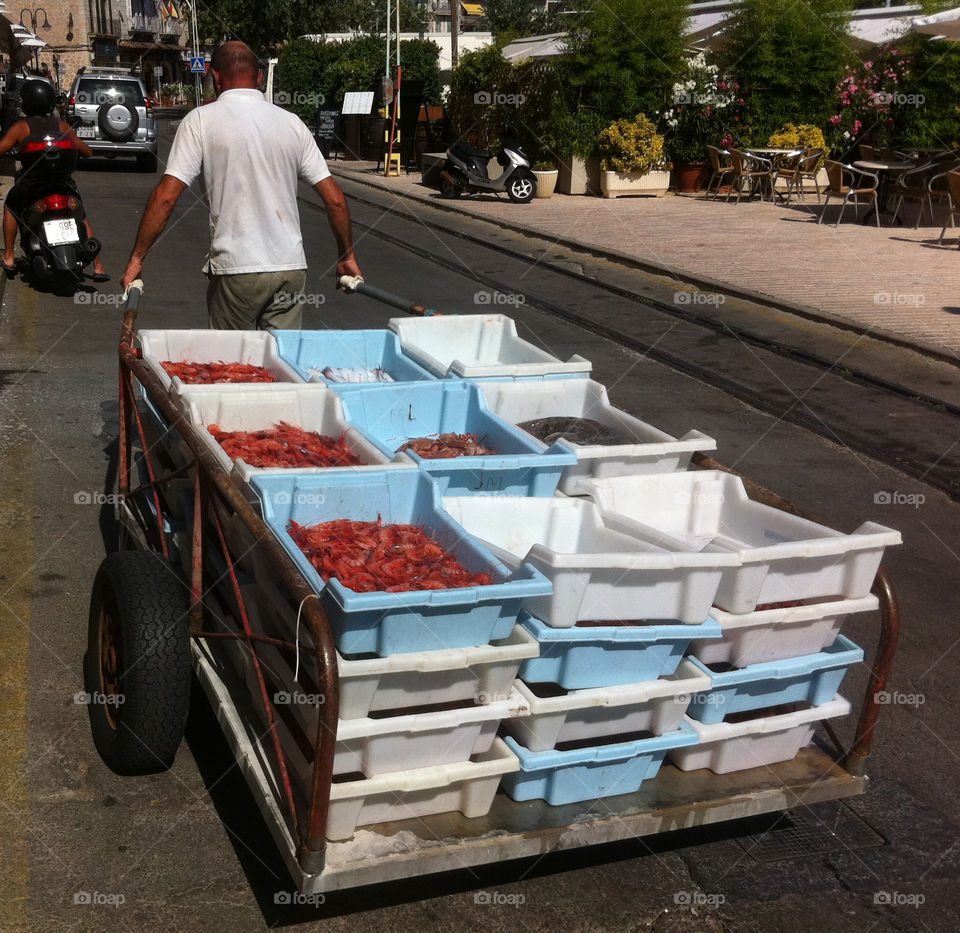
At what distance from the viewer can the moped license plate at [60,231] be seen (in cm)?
1144

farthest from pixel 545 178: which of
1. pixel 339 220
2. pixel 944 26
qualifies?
pixel 339 220

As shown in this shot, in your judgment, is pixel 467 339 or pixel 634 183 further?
pixel 634 183

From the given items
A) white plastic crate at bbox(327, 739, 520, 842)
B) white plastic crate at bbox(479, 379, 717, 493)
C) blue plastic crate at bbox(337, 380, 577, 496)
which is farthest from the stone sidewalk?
white plastic crate at bbox(327, 739, 520, 842)

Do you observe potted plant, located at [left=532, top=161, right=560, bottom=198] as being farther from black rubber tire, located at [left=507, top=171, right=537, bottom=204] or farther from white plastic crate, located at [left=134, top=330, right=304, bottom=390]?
white plastic crate, located at [left=134, top=330, right=304, bottom=390]

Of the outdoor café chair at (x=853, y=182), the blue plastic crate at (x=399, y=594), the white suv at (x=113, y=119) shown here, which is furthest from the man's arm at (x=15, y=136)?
the white suv at (x=113, y=119)

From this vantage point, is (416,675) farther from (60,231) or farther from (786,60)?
(786,60)

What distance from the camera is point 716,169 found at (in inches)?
864

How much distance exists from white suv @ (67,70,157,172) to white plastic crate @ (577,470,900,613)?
74.2 feet

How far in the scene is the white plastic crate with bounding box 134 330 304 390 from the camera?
17.3ft

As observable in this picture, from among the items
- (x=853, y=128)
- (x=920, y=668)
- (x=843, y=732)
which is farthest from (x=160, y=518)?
(x=853, y=128)

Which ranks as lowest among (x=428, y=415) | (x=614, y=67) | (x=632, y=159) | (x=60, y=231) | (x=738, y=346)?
(x=738, y=346)

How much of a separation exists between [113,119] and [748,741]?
2455cm

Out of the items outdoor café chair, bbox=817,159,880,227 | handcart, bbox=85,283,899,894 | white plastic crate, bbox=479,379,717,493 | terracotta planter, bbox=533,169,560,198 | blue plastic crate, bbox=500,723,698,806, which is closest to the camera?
handcart, bbox=85,283,899,894

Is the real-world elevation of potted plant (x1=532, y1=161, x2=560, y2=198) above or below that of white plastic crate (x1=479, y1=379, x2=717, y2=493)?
above
